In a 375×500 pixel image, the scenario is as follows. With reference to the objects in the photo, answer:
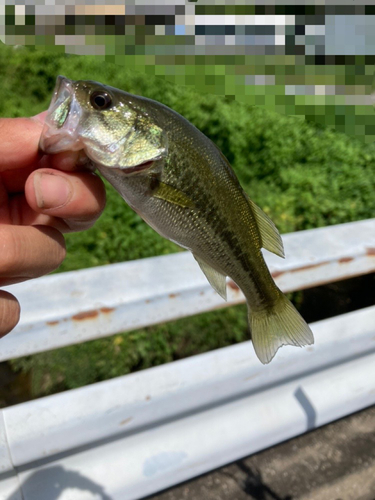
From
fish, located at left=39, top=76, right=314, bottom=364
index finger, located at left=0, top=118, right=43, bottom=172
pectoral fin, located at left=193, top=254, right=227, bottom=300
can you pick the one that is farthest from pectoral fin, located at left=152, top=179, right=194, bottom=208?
index finger, located at left=0, top=118, right=43, bottom=172

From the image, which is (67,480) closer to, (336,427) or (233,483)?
(233,483)

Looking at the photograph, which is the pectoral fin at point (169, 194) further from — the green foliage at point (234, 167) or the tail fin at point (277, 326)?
the green foliage at point (234, 167)

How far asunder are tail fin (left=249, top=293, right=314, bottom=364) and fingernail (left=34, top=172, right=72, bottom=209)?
742 millimetres

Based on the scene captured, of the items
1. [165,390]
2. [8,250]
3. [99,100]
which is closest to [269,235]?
[99,100]

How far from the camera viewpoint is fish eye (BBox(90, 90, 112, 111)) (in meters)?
1.22

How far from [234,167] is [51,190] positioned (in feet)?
11.6

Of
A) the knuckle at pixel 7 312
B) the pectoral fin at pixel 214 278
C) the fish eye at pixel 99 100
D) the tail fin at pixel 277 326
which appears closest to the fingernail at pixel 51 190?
the fish eye at pixel 99 100

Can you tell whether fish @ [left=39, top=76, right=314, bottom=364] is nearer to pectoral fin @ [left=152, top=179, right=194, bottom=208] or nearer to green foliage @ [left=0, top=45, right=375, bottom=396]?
pectoral fin @ [left=152, top=179, right=194, bottom=208]

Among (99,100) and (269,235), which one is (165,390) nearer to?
(269,235)

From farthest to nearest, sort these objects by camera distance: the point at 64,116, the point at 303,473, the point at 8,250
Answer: the point at 303,473, the point at 8,250, the point at 64,116

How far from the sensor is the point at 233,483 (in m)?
2.38

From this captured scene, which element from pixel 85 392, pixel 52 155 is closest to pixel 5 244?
pixel 52 155

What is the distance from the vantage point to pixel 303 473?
2459 millimetres

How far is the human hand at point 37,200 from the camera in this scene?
129 cm
